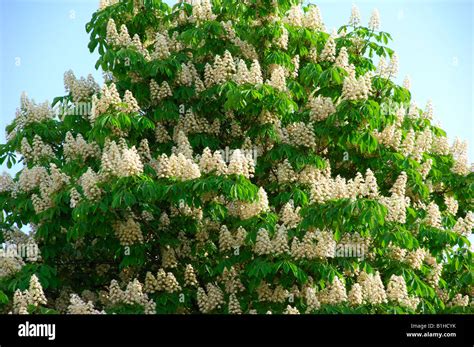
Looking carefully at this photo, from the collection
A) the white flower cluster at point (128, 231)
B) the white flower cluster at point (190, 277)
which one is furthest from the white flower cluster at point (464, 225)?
the white flower cluster at point (128, 231)

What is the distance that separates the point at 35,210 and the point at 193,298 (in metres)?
2.82

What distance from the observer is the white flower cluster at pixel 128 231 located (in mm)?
13000

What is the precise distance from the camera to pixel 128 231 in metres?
13.0

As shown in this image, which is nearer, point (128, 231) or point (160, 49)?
point (128, 231)

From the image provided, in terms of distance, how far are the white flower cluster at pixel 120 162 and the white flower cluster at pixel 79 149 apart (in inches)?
44.4

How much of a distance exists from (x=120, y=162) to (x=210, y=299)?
2397mm

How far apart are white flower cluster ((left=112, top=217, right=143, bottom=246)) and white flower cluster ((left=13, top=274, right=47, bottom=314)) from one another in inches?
53.5

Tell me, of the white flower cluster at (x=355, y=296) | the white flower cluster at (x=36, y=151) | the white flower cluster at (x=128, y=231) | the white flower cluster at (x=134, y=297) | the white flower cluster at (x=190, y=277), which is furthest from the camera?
the white flower cluster at (x=36, y=151)

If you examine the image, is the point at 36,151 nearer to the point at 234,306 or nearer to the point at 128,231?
the point at 128,231

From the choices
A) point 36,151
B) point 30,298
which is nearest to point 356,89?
point 36,151

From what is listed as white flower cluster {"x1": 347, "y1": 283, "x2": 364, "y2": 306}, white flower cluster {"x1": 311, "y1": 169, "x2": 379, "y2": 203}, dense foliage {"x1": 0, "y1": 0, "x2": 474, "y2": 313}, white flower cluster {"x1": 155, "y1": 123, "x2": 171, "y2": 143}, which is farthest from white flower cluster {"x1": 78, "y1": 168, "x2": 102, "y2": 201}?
white flower cluster {"x1": 347, "y1": 283, "x2": 364, "y2": 306}

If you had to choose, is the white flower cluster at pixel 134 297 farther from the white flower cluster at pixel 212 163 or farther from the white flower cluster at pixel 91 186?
the white flower cluster at pixel 212 163

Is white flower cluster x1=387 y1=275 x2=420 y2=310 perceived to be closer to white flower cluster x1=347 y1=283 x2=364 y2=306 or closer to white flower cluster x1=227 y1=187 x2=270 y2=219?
white flower cluster x1=347 y1=283 x2=364 y2=306

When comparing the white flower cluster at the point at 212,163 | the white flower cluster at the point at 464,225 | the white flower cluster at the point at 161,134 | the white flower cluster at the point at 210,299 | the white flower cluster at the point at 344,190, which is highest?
the white flower cluster at the point at 161,134
